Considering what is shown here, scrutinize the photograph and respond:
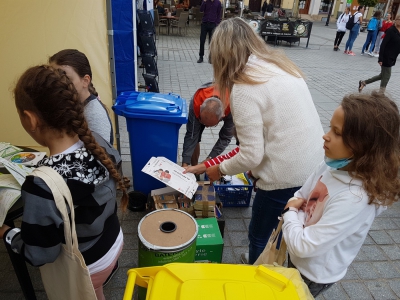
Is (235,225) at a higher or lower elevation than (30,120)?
lower

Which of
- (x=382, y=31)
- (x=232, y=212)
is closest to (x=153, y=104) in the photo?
(x=232, y=212)

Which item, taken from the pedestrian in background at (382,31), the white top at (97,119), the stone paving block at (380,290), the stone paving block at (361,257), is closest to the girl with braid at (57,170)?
the white top at (97,119)

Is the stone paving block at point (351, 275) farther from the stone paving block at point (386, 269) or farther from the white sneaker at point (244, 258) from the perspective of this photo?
the white sneaker at point (244, 258)

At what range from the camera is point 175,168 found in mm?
2510

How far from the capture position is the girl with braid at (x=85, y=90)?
2025 mm

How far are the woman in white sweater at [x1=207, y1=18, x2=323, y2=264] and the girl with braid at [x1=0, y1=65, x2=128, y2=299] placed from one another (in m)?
0.75

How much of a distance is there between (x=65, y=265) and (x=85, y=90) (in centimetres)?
121

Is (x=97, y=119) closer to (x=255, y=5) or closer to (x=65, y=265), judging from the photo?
(x=65, y=265)

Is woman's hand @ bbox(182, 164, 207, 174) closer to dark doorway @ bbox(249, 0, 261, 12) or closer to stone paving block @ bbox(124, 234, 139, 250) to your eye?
stone paving block @ bbox(124, 234, 139, 250)

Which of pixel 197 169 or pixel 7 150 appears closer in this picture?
pixel 7 150

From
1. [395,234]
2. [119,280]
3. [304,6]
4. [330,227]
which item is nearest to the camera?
[330,227]

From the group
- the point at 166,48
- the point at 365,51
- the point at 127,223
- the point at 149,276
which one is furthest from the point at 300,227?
the point at 365,51

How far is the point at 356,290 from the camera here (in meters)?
2.37

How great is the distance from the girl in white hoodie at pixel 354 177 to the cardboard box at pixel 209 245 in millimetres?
915
